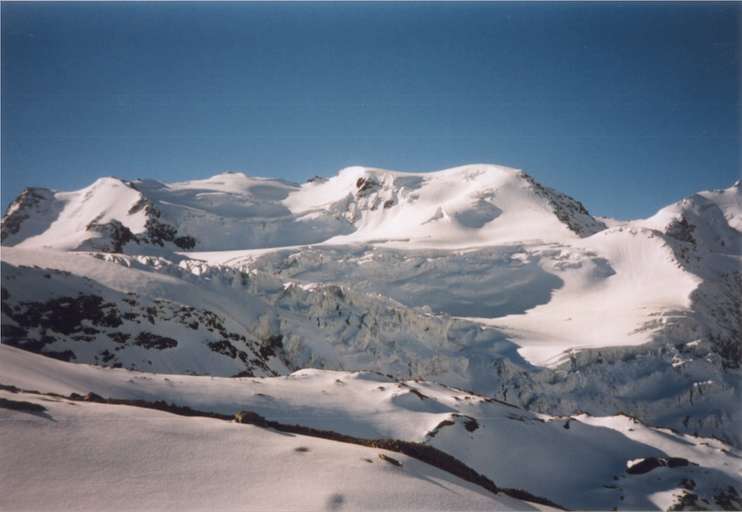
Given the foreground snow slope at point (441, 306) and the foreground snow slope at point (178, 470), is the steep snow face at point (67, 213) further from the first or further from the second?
the foreground snow slope at point (178, 470)

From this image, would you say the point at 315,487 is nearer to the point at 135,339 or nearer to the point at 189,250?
the point at 135,339

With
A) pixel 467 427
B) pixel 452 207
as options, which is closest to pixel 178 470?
pixel 467 427

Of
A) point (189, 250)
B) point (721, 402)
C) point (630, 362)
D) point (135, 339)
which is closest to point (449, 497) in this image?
point (135, 339)

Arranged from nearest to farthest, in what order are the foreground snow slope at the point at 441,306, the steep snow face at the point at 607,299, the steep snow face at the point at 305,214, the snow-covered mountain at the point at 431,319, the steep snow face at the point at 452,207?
the snow-covered mountain at the point at 431,319 → the foreground snow slope at the point at 441,306 → the steep snow face at the point at 607,299 → the steep snow face at the point at 452,207 → the steep snow face at the point at 305,214

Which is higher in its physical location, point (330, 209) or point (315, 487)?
point (330, 209)

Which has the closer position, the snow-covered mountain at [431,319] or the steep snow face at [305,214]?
the snow-covered mountain at [431,319]

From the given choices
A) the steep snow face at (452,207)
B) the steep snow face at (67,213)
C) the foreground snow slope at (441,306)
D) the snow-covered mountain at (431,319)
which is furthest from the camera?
the steep snow face at (67,213)

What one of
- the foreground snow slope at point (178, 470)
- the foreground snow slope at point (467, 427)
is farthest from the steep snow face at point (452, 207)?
the foreground snow slope at point (178, 470)
